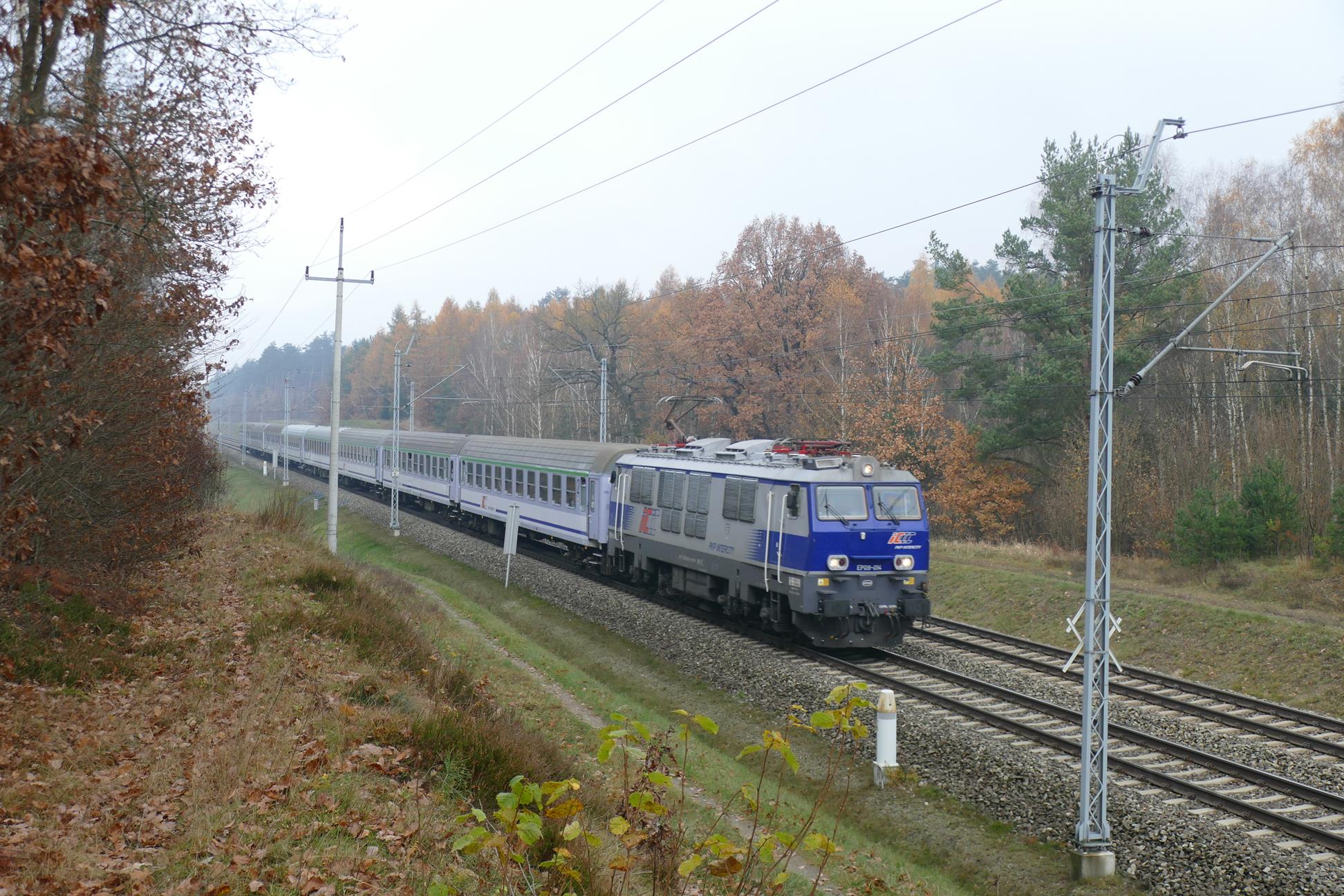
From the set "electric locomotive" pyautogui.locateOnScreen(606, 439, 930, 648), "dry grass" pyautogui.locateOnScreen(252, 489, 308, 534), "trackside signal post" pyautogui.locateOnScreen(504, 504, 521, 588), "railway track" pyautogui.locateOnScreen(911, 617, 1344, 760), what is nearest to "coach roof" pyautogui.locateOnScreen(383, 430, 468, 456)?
"dry grass" pyautogui.locateOnScreen(252, 489, 308, 534)

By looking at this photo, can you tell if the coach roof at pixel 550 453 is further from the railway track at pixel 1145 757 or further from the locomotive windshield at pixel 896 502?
the locomotive windshield at pixel 896 502

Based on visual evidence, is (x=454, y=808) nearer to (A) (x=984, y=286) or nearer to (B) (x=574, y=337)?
(B) (x=574, y=337)

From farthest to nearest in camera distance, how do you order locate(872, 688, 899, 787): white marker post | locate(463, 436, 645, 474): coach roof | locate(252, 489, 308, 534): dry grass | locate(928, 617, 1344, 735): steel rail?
locate(252, 489, 308, 534): dry grass
locate(463, 436, 645, 474): coach roof
locate(928, 617, 1344, 735): steel rail
locate(872, 688, 899, 787): white marker post

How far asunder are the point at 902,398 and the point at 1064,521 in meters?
7.54

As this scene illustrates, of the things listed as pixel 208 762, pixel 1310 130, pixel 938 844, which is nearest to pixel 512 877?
pixel 208 762

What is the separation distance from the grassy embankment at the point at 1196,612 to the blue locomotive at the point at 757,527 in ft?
10.6

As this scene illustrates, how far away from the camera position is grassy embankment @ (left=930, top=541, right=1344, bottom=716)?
15.2 metres

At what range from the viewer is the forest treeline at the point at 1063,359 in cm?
2944

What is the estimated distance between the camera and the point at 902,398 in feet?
118

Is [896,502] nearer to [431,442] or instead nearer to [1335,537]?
[1335,537]

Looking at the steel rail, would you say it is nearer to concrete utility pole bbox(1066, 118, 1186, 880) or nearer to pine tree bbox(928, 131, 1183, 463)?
concrete utility pole bbox(1066, 118, 1186, 880)

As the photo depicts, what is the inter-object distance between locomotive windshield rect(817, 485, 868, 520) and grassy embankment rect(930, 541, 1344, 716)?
17.5 feet

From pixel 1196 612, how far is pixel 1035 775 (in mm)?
9391

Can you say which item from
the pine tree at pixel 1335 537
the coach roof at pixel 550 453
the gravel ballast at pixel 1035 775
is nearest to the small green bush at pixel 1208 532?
the pine tree at pixel 1335 537
